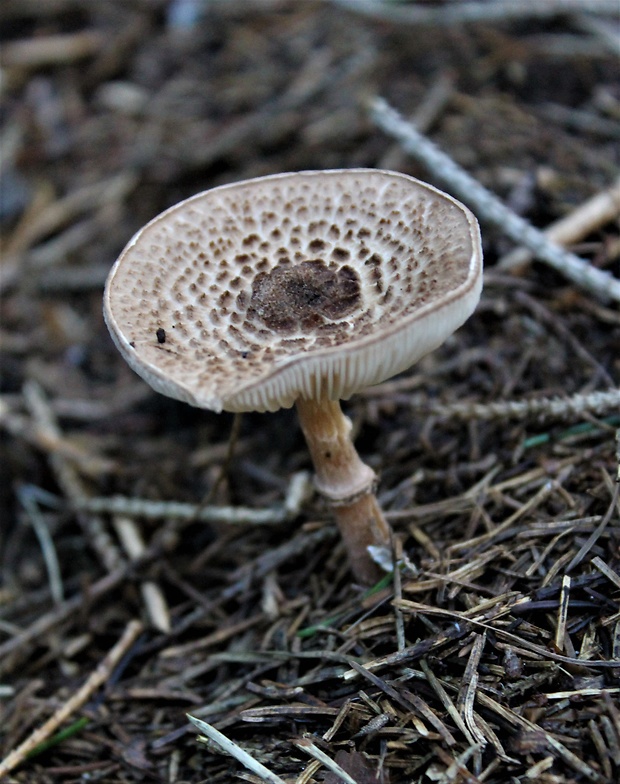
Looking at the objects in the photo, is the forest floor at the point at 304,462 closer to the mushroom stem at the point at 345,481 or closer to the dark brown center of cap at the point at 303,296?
the mushroom stem at the point at 345,481

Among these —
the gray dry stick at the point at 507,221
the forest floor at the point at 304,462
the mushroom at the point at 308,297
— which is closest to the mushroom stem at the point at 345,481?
the mushroom at the point at 308,297

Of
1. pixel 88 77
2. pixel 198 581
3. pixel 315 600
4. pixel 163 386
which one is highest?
pixel 163 386

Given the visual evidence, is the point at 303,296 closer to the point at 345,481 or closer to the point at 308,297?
the point at 308,297

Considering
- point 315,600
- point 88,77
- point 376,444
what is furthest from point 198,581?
point 88,77

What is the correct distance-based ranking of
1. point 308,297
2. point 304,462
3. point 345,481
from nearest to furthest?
point 308,297, point 345,481, point 304,462

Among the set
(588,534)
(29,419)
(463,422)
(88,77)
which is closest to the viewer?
(588,534)

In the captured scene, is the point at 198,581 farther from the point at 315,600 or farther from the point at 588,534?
the point at 588,534

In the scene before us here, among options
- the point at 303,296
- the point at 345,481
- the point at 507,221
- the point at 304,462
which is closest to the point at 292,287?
the point at 303,296

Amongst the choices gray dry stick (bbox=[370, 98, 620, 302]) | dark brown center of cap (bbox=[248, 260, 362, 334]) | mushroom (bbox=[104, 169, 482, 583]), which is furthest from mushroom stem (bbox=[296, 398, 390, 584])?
gray dry stick (bbox=[370, 98, 620, 302])
